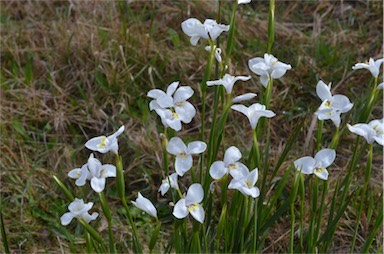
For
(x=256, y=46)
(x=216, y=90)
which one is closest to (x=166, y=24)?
(x=256, y=46)

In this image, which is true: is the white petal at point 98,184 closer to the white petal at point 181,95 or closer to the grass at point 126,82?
the white petal at point 181,95

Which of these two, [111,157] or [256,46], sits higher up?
[256,46]

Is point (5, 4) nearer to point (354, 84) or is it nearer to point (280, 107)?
point (280, 107)

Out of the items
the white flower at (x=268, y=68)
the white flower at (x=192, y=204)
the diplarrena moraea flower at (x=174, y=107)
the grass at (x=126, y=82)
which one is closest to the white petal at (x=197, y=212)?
the white flower at (x=192, y=204)

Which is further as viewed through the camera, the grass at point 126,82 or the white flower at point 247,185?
the grass at point 126,82

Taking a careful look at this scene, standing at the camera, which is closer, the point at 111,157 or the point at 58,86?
the point at 111,157

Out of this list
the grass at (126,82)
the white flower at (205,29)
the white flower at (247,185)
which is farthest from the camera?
the grass at (126,82)
